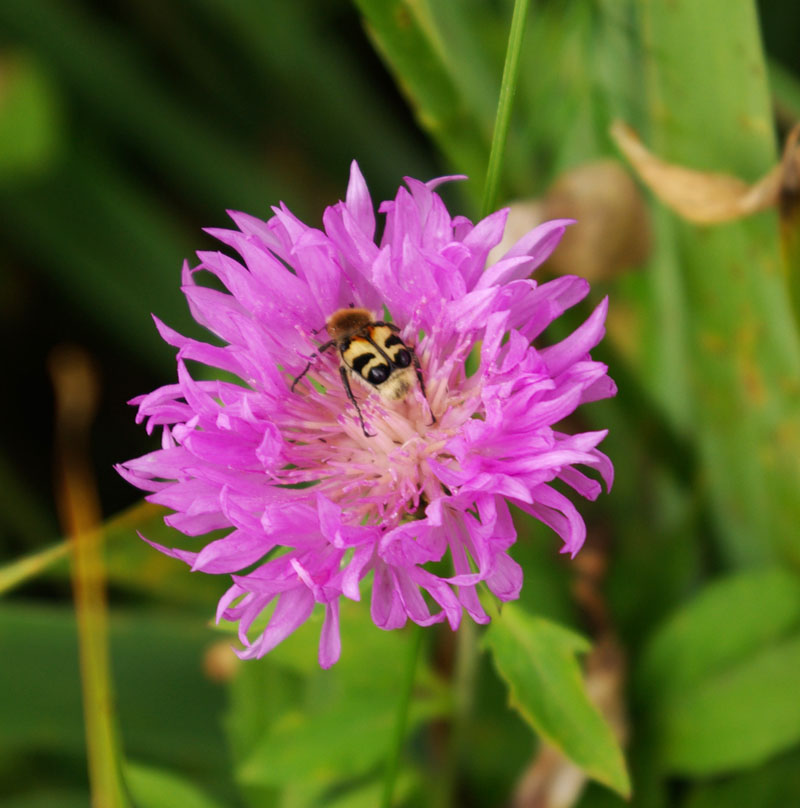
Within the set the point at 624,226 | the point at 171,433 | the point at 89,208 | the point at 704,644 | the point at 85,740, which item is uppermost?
the point at 89,208

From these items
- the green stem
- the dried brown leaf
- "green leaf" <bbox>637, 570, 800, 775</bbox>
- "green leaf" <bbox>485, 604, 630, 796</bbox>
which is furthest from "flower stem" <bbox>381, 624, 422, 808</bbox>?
the dried brown leaf

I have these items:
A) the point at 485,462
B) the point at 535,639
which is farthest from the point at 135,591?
the point at 485,462

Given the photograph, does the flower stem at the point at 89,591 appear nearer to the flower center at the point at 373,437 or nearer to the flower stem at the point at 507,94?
the flower center at the point at 373,437

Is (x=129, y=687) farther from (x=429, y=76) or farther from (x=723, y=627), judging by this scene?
(x=429, y=76)

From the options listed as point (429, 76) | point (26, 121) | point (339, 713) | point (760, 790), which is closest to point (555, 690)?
point (339, 713)

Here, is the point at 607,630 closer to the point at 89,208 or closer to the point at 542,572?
the point at 542,572

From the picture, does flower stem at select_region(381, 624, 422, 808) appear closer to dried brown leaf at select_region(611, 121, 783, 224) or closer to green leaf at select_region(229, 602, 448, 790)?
green leaf at select_region(229, 602, 448, 790)

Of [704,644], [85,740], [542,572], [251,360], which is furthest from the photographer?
[85,740]
